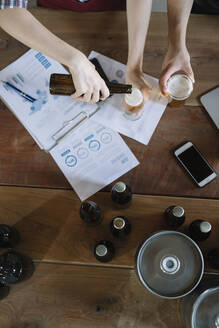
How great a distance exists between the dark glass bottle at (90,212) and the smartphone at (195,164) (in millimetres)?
243

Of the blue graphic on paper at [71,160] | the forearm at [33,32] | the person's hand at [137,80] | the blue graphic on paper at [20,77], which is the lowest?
the blue graphic on paper at [71,160]

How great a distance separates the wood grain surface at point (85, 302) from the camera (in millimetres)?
654

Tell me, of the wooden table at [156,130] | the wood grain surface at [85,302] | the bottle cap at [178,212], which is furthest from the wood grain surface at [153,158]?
the wood grain surface at [85,302]

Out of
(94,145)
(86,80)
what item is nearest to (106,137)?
(94,145)

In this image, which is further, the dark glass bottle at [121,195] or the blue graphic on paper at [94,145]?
the blue graphic on paper at [94,145]

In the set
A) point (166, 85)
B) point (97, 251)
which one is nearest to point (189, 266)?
point (97, 251)

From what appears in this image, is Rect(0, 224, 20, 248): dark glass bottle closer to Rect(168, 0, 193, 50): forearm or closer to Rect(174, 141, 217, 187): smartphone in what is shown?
Rect(174, 141, 217, 187): smartphone

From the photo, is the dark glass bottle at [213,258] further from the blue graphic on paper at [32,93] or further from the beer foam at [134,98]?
the blue graphic on paper at [32,93]

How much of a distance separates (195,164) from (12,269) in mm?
494

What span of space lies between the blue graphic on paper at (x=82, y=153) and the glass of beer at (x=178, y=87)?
26cm

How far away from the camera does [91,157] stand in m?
0.76

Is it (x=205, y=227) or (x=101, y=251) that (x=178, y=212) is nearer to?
(x=205, y=227)

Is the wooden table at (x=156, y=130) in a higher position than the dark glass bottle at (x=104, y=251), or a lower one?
higher

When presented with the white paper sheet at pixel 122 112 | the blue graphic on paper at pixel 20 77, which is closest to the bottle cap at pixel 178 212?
Result: the white paper sheet at pixel 122 112
